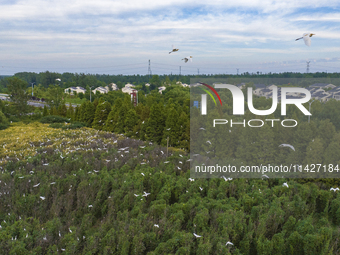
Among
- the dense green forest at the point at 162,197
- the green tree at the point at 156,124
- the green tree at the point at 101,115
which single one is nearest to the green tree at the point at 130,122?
the green tree at the point at 156,124

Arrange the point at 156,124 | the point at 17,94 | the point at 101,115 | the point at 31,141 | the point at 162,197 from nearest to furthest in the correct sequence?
1. the point at 162,197
2. the point at 31,141
3. the point at 156,124
4. the point at 101,115
5. the point at 17,94

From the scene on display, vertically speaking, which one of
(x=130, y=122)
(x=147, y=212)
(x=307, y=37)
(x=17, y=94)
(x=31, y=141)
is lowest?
(x=147, y=212)

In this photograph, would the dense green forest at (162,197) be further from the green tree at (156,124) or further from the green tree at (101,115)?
the green tree at (101,115)

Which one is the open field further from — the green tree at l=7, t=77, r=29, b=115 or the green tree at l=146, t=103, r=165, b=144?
the green tree at l=7, t=77, r=29, b=115

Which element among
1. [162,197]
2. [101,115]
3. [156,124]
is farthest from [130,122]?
[162,197]

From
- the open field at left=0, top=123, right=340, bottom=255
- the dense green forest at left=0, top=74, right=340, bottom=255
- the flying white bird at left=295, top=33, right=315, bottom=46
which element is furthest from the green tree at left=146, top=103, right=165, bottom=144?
the flying white bird at left=295, top=33, right=315, bottom=46

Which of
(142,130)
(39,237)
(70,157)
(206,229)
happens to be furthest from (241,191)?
(142,130)

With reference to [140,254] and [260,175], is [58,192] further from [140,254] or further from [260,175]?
[260,175]

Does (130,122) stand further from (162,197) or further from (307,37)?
(307,37)
